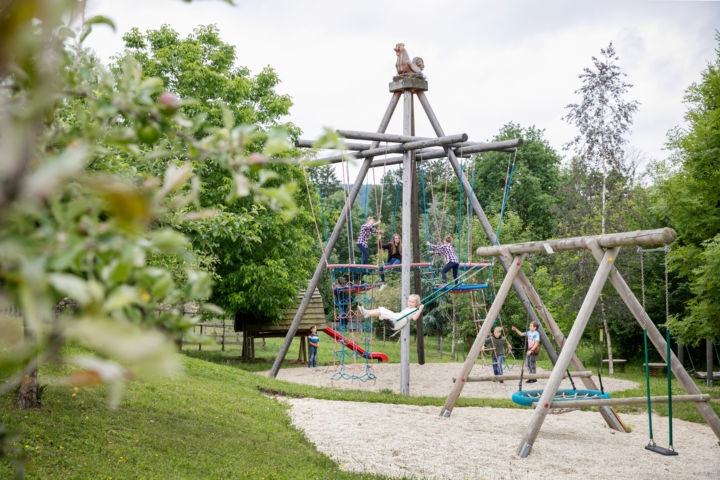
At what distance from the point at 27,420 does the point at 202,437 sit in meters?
1.81

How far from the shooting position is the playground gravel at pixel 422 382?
519 inches

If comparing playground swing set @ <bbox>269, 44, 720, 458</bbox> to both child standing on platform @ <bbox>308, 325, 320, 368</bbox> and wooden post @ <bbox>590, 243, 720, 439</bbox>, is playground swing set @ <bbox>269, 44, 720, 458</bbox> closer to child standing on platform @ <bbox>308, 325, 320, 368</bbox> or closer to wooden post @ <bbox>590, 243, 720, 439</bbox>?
wooden post @ <bbox>590, 243, 720, 439</bbox>

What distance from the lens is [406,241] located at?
12.1 metres

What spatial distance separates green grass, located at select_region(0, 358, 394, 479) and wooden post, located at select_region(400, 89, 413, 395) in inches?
140

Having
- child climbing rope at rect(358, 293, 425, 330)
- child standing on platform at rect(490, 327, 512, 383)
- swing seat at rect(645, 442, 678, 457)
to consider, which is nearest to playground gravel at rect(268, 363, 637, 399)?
child standing on platform at rect(490, 327, 512, 383)

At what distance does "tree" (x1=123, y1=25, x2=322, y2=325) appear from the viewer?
56.0ft

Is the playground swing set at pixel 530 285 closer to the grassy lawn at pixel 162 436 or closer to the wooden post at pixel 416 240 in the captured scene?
the wooden post at pixel 416 240

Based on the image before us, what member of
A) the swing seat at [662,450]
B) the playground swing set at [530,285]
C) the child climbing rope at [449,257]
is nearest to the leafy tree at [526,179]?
the playground swing set at [530,285]

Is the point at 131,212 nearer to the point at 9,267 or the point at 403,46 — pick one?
the point at 9,267

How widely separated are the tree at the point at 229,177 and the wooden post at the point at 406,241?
15.3 feet

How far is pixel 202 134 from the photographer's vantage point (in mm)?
17516

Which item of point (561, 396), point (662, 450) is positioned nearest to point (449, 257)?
point (561, 396)

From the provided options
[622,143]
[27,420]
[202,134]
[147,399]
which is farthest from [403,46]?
[622,143]

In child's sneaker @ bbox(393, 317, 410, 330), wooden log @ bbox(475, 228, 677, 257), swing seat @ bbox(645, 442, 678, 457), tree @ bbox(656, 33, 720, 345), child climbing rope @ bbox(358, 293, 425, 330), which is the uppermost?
tree @ bbox(656, 33, 720, 345)
